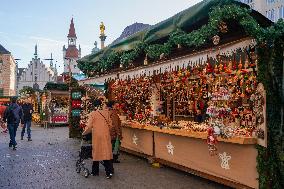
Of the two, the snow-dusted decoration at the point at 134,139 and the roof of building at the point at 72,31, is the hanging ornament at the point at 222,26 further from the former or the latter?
the roof of building at the point at 72,31

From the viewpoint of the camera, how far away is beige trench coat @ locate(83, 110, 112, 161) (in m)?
8.74

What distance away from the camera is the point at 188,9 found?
806 centimetres

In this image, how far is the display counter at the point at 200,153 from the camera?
6.97 m

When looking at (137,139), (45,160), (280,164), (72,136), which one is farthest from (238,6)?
(72,136)

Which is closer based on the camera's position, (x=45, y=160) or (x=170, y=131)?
(x=170, y=131)

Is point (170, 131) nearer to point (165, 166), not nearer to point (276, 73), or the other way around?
point (165, 166)

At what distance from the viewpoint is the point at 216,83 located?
11.8m

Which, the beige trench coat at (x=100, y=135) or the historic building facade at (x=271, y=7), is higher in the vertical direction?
the historic building facade at (x=271, y=7)

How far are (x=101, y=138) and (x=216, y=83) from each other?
4734 mm

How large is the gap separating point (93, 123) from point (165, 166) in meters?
2.69

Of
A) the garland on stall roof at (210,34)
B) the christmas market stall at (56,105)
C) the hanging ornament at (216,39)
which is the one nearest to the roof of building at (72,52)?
the christmas market stall at (56,105)

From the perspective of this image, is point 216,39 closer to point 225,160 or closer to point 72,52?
point 225,160

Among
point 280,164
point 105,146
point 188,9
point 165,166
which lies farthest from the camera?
point 165,166

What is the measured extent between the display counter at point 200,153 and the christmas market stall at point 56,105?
18.4m
